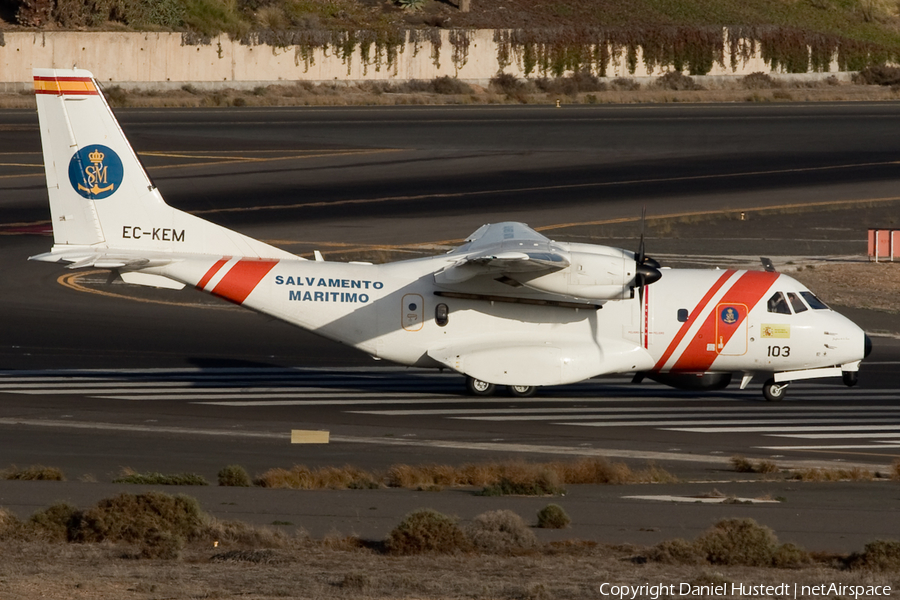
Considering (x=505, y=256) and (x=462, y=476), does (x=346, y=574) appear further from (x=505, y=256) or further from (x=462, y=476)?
(x=505, y=256)

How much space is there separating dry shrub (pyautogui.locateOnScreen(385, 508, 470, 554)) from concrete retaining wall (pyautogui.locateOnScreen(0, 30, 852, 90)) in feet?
221

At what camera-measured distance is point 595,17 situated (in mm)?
101312

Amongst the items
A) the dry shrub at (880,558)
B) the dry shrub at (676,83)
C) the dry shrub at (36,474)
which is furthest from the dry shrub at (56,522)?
the dry shrub at (676,83)

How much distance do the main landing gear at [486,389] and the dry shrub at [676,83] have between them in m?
70.1

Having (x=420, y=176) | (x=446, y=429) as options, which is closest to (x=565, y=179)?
(x=420, y=176)

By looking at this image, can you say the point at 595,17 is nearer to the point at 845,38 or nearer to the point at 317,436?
the point at 845,38

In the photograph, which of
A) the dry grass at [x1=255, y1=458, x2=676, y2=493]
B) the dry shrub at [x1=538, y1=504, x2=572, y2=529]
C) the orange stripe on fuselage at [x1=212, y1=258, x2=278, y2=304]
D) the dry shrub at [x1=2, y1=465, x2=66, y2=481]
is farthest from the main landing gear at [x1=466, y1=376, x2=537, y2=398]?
the dry shrub at [x1=538, y1=504, x2=572, y2=529]

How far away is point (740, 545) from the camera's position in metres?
12.5

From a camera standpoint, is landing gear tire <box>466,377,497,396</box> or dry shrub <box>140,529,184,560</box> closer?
dry shrub <box>140,529,184,560</box>

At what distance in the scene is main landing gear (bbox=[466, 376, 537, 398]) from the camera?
25672mm

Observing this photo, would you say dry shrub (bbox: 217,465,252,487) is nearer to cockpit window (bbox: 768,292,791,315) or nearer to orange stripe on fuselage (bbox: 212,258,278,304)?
orange stripe on fuselage (bbox: 212,258,278,304)

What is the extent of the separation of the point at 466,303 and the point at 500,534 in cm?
1252

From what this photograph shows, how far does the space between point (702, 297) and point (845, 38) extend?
285 feet

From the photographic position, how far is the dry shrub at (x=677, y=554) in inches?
491
